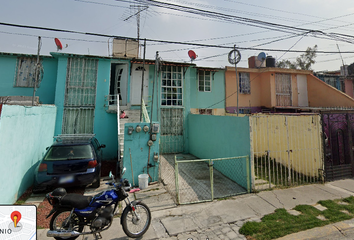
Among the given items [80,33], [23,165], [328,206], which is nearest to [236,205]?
[328,206]

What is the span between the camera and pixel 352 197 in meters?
4.76

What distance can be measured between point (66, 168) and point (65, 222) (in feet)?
7.24

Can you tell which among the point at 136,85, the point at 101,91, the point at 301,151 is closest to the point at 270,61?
the point at 301,151

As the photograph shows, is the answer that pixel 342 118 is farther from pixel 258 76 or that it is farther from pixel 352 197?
pixel 258 76

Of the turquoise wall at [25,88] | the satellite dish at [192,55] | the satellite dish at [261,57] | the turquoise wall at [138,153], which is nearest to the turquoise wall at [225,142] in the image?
the turquoise wall at [138,153]

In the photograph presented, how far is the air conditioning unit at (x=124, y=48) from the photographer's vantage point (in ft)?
36.4

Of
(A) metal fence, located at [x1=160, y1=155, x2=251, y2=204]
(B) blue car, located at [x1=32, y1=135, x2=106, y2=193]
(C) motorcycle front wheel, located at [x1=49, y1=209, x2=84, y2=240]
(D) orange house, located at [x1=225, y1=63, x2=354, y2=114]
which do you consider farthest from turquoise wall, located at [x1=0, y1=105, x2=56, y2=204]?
(D) orange house, located at [x1=225, y1=63, x2=354, y2=114]

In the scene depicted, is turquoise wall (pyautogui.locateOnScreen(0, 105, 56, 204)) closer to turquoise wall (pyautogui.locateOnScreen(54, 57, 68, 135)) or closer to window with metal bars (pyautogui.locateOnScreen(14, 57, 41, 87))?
turquoise wall (pyautogui.locateOnScreen(54, 57, 68, 135))

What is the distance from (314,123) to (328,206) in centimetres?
306

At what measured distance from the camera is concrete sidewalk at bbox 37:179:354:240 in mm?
3367

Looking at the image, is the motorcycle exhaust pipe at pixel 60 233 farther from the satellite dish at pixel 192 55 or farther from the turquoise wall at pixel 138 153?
the satellite dish at pixel 192 55

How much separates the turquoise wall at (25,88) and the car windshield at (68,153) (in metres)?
6.40

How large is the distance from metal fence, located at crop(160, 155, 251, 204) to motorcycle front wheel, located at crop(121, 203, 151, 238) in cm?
136

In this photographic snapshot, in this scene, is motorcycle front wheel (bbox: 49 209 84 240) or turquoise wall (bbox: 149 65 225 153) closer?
motorcycle front wheel (bbox: 49 209 84 240)
